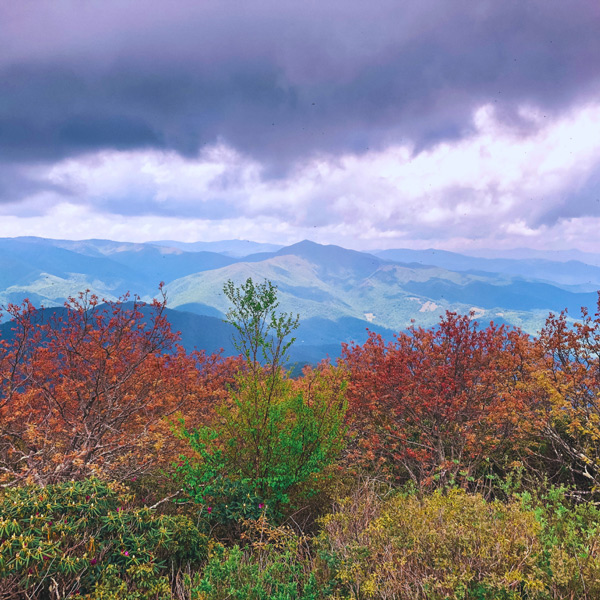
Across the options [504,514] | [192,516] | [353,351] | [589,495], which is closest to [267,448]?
[192,516]

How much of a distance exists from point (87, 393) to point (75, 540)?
7.24 m

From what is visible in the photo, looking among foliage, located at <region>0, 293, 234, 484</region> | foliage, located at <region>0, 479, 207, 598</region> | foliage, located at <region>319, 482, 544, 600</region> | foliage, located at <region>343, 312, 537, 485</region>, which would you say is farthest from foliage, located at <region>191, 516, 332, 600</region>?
foliage, located at <region>343, 312, 537, 485</region>

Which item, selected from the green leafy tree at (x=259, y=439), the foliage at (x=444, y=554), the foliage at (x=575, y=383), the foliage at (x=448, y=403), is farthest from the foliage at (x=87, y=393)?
the foliage at (x=575, y=383)

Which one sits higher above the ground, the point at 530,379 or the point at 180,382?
the point at 530,379

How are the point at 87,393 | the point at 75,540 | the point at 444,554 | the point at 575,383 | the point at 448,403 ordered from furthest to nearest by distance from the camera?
the point at 87,393
the point at 448,403
the point at 575,383
the point at 75,540
the point at 444,554

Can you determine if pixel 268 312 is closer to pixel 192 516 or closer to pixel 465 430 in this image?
pixel 192 516

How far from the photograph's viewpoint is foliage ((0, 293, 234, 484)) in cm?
773

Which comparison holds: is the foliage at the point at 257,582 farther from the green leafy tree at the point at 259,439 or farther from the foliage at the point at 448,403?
the foliage at the point at 448,403

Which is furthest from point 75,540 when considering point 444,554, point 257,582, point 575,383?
point 575,383

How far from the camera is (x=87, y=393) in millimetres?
10570

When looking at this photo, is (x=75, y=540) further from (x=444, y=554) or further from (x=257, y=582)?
(x=444, y=554)

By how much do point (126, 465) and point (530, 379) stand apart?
949cm

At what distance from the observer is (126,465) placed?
310 inches

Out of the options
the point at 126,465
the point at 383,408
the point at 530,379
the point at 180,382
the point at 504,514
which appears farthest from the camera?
the point at 180,382
